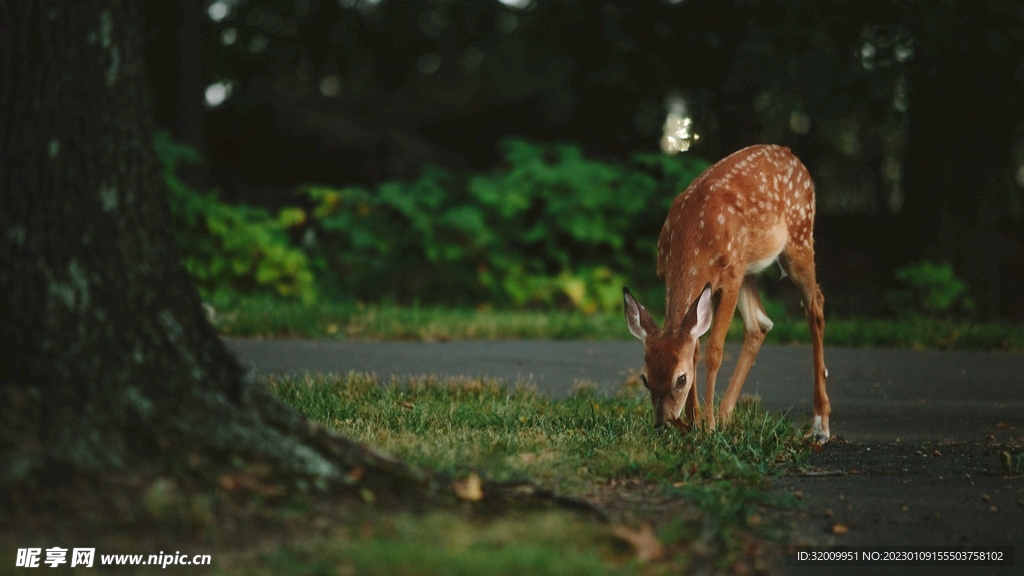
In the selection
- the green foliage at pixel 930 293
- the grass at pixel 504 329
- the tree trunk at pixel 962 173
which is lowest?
the grass at pixel 504 329

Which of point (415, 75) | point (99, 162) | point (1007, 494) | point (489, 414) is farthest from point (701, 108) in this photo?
point (99, 162)

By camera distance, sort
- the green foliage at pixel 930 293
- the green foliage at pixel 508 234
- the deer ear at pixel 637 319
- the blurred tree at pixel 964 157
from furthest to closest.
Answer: the green foliage at pixel 930 293, the green foliage at pixel 508 234, the blurred tree at pixel 964 157, the deer ear at pixel 637 319

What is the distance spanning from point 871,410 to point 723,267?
6.00 ft

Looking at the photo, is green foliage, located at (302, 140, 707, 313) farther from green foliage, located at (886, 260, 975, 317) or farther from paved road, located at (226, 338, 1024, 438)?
paved road, located at (226, 338, 1024, 438)

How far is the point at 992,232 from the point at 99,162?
12827mm

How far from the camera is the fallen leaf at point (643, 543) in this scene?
12.2 feet

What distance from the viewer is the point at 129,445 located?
376 cm

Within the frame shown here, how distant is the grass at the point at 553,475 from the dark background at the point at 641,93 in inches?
276

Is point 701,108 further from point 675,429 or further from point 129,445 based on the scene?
point 129,445

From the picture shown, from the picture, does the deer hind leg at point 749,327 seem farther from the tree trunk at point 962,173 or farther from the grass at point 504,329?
the tree trunk at point 962,173

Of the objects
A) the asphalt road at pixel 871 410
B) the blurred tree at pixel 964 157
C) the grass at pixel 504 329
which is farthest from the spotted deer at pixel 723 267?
the blurred tree at pixel 964 157

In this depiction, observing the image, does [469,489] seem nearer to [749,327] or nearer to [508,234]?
[749,327]

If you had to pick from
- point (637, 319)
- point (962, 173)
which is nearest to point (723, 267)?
point (637, 319)

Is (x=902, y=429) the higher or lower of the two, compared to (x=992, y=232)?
lower
